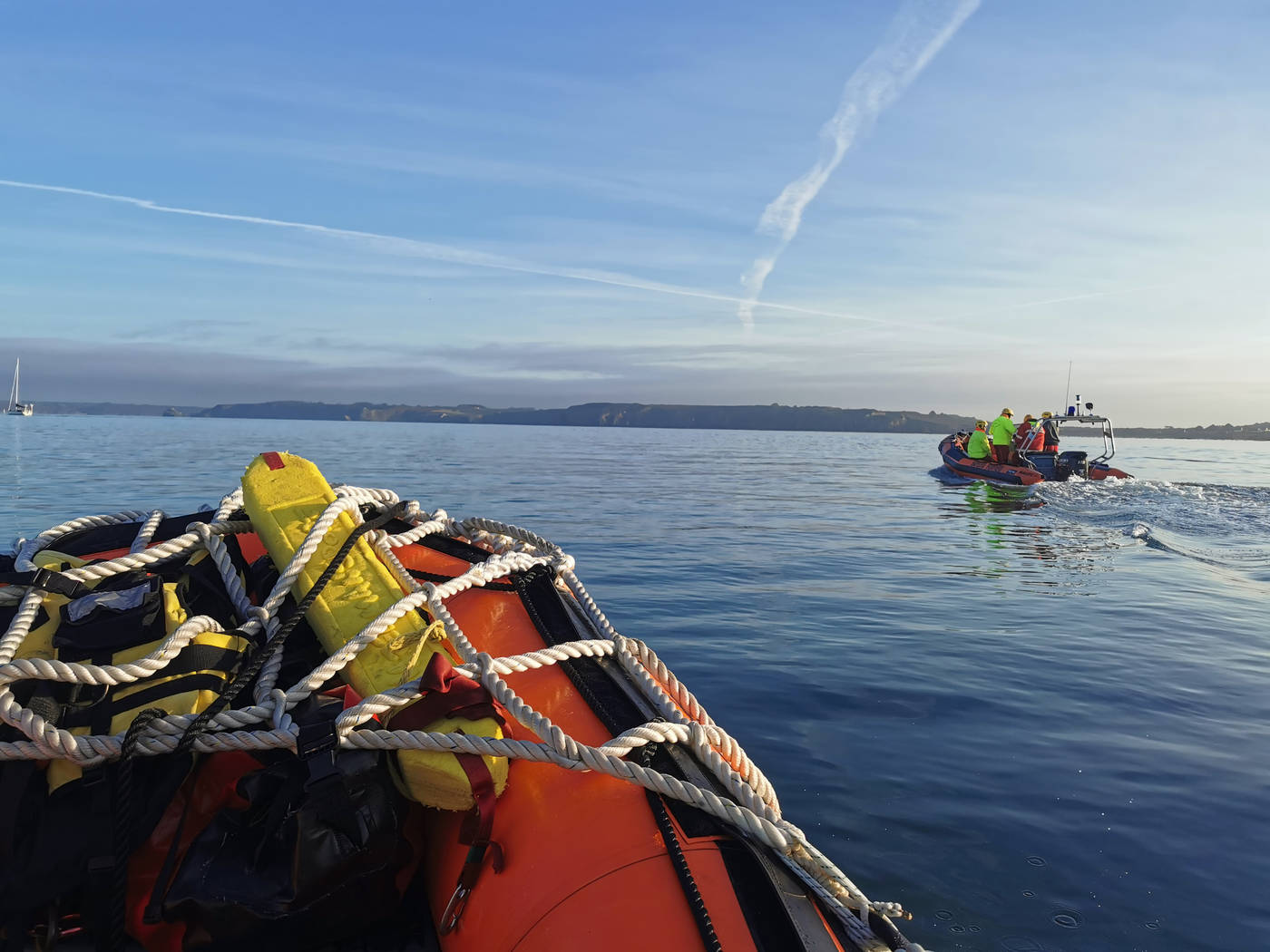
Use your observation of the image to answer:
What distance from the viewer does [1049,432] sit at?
19734mm

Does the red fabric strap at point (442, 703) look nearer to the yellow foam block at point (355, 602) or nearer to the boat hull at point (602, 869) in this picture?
the yellow foam block at point (355, 602)

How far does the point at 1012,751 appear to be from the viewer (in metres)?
3.83

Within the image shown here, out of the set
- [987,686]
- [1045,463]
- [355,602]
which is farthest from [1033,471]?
[355,602]

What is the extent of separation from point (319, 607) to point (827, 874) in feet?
5.16

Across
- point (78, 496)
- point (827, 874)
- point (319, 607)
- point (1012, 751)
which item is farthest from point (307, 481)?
point (78, 496)

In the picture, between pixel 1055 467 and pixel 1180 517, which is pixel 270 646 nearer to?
pixel 1180 517

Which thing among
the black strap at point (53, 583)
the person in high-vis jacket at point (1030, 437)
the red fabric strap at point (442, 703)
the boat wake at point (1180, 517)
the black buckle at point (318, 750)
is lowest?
the boat wake at point (1180, 517)

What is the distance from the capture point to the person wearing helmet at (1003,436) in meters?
19.0

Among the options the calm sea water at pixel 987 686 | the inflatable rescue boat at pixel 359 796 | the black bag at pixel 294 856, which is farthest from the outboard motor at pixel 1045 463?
the black bag at pixel 294 856

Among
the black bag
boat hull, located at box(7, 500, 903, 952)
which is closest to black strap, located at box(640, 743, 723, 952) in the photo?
boat hull, located at box(7, 500, 903, 952)

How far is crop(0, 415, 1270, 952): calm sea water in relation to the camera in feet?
9.08

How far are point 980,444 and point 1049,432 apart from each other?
1653 mm

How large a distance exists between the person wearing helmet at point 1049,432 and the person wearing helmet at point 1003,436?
1.00 metres

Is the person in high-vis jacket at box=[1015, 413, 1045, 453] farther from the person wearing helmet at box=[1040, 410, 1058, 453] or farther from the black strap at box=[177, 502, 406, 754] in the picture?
the black strap at box=[177, 502, 406, 754]
